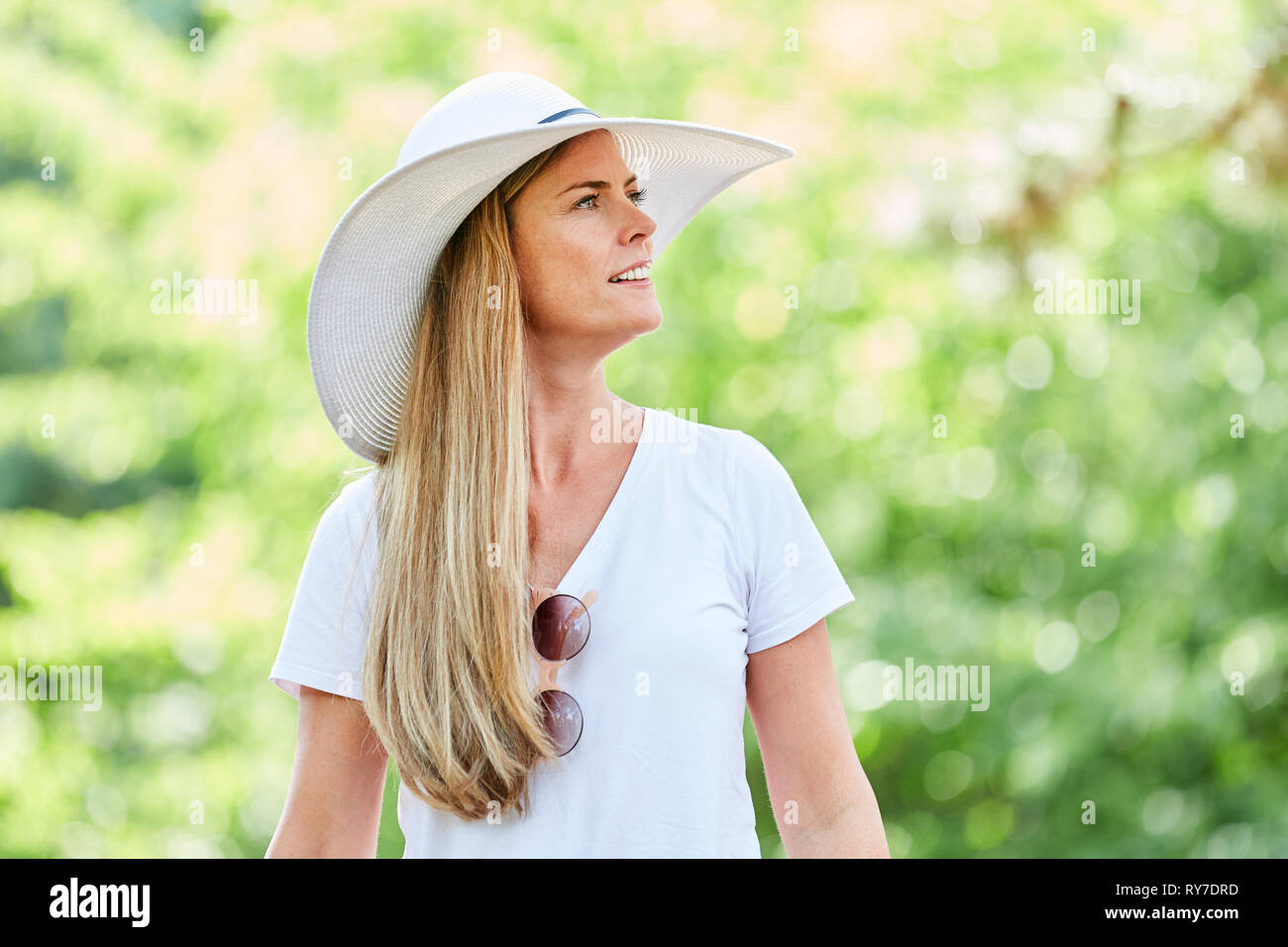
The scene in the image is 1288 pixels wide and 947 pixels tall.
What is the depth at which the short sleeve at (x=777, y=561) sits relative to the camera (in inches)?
52.7


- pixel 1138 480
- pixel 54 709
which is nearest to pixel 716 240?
pixel 1138 480

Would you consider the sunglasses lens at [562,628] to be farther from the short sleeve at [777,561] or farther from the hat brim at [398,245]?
the hat brim at [398,245]

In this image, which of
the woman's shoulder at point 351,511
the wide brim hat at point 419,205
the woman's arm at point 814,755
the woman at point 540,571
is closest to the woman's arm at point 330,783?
the woman at point 540,571

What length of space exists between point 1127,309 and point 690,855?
272 centimetres

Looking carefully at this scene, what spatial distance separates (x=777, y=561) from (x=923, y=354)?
7.72 feet

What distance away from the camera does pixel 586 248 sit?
1367 millimetres

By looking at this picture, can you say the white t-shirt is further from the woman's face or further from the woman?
the woman's face

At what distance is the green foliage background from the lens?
3.36 m

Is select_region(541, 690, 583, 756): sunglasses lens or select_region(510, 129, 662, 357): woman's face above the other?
select_region(510, 129, 662, 357): woman's face
